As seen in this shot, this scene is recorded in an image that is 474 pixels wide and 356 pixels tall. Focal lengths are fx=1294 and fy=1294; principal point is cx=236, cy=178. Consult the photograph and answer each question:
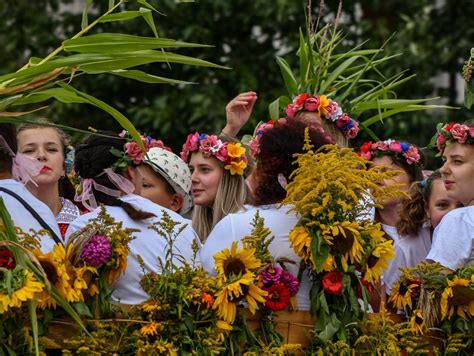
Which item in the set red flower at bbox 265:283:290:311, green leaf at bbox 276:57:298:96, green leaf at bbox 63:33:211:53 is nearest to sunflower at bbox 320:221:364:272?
red flower at bbox 265:283:290:311

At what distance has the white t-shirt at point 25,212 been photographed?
219 inches

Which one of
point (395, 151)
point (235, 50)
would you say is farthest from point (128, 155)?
point (235, 50)

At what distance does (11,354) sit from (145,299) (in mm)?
851

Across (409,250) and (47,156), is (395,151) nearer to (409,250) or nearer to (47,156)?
(409,250)

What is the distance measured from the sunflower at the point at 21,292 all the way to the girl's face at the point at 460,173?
2374 millimetres

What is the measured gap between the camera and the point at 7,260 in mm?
4984

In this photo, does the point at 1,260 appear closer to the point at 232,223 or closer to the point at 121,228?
the point at 121,228

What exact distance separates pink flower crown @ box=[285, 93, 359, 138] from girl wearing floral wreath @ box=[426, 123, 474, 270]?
679 mm

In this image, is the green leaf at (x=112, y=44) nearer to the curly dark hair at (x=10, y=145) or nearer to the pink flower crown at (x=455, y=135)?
the curly dark hair at (x=10, y=145)

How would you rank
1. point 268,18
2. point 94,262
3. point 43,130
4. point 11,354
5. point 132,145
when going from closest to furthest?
1. point 11,354
2. point 94,262
3. point 132,145
4. point 43,130
5. point 268,18

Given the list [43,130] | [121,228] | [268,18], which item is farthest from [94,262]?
[268,18]

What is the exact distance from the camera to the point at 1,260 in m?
4.98

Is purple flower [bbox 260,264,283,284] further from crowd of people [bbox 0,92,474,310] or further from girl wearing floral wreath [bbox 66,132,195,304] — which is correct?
girl wearing floral wreath [bbox 66,132,195,304]

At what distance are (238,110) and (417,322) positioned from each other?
6.99ft
